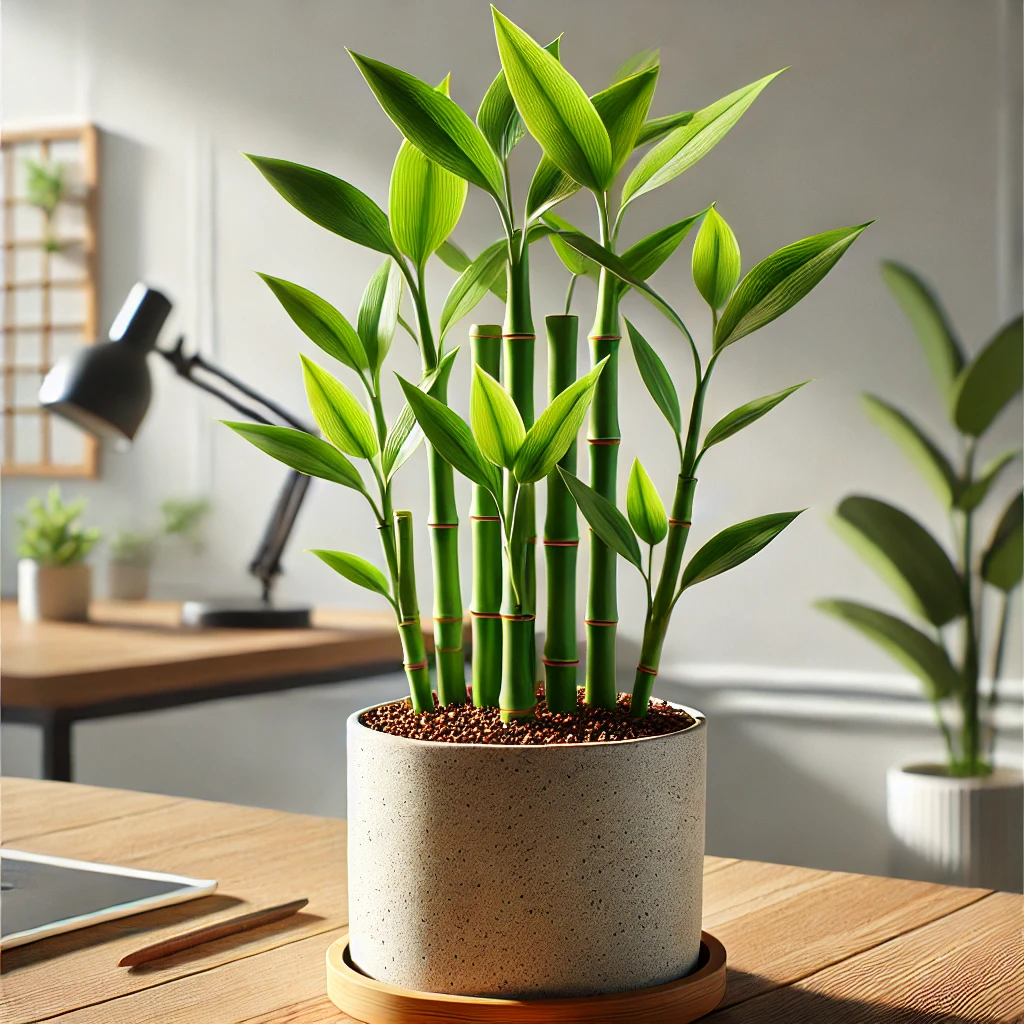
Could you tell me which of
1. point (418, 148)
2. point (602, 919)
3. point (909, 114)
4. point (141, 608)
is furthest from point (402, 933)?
point (141, 608)

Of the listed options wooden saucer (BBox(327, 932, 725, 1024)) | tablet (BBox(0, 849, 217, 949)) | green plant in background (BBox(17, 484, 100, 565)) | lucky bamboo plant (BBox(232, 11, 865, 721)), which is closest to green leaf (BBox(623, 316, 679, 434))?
lucky bamboo plant (BBox(232, 11, 865, 721))

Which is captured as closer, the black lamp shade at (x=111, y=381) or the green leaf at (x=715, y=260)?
the green leaf at (x=715, y=260)

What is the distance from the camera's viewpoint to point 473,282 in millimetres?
510

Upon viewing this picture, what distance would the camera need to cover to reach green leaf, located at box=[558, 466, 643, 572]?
0.45 meters

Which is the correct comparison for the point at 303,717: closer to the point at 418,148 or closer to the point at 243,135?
the point at 243,135

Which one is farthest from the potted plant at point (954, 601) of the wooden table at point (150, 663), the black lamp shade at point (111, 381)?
the black lamp shade at point (111, 381)

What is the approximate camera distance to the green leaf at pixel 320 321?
1.60 ft

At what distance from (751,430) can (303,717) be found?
1.22 m

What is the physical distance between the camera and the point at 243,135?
266 cm

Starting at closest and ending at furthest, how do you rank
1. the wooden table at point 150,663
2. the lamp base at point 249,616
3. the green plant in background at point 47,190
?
the wooden table at point 150,663 → the lamp base at point 249,616 → the green plant in background at point 47,190

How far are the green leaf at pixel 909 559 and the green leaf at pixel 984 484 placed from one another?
9cm

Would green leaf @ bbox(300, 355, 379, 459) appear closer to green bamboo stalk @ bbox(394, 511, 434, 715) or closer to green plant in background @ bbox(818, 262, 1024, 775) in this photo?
green bamboo stalk @ bbox(394, 511, 434, 715)

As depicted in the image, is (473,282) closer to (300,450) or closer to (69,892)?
(300,450)

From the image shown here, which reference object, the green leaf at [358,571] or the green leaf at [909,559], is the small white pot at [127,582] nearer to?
the green leaf at [909,559]
